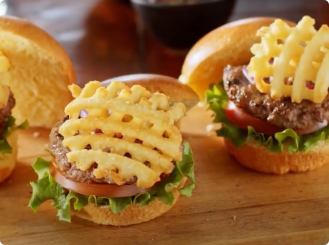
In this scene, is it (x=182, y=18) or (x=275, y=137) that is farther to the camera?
(x=182, y=18)

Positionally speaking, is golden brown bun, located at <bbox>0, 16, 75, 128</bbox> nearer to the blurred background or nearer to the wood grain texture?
the wood grain texture

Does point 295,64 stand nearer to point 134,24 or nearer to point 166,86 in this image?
point 166,86

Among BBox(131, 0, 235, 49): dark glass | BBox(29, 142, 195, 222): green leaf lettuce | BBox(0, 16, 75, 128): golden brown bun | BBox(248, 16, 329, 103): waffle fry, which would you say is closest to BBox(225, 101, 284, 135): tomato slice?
BBox(248, 16, 329, 103): waffle fry

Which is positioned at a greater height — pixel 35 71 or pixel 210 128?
pixel 35 71

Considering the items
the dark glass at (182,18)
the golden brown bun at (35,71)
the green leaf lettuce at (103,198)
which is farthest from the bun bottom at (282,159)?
the dark glass at (182,18)

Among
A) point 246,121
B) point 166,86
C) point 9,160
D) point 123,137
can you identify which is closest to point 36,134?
point 9,160

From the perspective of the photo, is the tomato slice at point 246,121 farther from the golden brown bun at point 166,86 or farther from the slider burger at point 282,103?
the golden brown bun at point 166,86

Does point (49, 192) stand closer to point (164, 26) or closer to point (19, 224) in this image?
point (19, 224)

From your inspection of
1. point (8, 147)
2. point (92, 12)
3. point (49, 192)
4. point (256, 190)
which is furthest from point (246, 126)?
point (92, 12)
